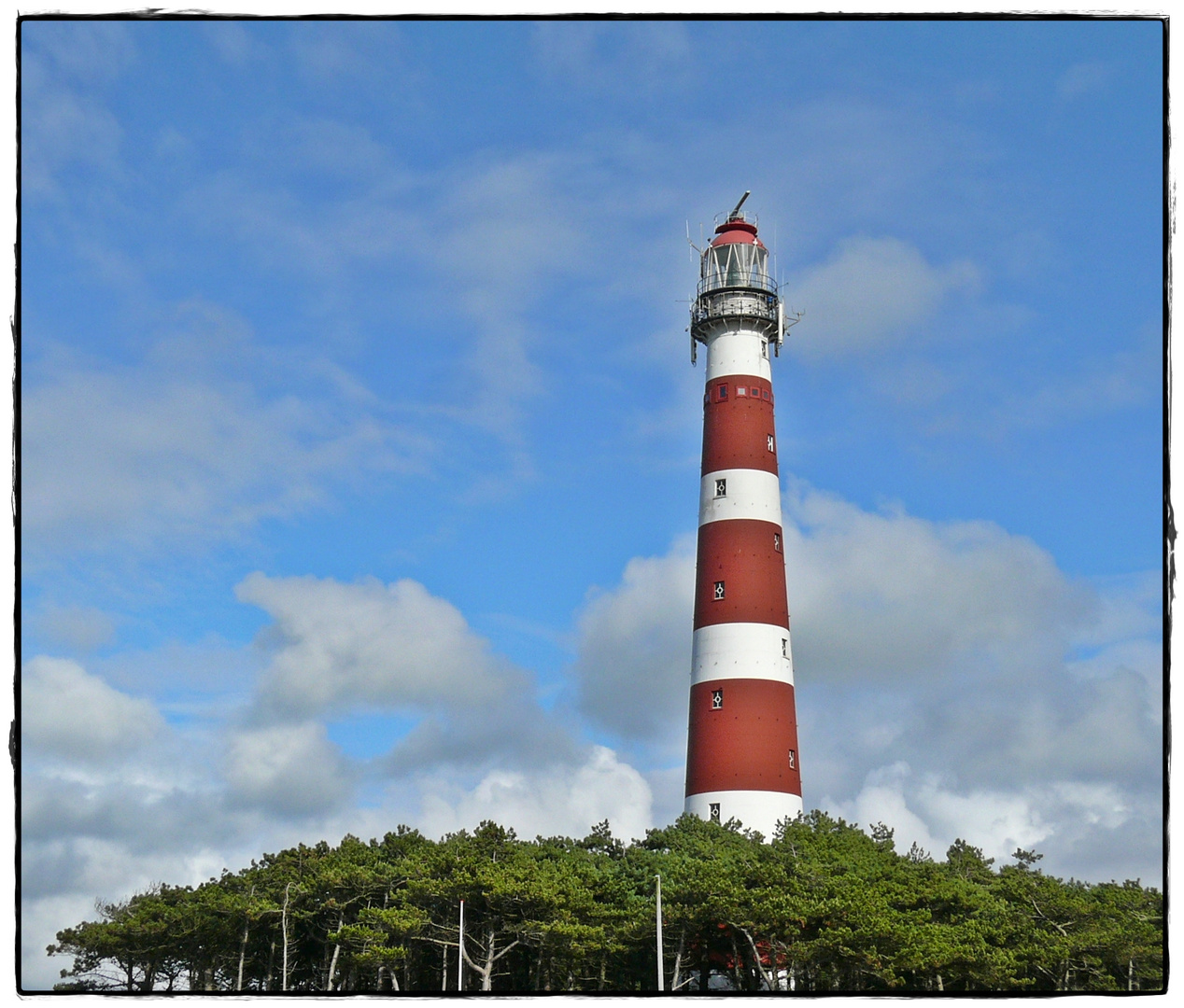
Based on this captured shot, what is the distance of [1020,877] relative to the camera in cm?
5350

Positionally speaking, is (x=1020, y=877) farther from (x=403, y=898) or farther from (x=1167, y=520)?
(x=1167, y=520)

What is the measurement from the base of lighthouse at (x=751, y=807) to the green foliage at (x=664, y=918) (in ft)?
2.37

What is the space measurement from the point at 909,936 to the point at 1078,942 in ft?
28.3

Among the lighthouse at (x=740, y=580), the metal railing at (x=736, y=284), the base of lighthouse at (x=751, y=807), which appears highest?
the metal railing at (x=736, y=284)

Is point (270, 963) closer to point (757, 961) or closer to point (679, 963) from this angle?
point (679, 963)

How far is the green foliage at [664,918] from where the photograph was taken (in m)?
44.7

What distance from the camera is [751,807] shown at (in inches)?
2205

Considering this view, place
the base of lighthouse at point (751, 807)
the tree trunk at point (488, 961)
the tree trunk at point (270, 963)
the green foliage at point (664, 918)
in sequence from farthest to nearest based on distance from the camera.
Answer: the base of lighthouse at point (751, 807) < the tree trunk at point (270, 963) < the tree trunk at point (488, 961) < the green foliage at point (664, 918)

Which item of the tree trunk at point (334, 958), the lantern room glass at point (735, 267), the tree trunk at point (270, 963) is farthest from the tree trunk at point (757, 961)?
the lantern room glass at point (735, 267)

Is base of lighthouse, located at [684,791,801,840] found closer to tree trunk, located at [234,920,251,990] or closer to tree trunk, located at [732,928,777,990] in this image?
tree trunk, located at [732,928,777,990]

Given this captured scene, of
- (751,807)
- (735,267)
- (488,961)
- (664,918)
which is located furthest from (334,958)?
(735,267)

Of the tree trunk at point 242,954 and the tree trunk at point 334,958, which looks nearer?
the tree trunk at point 334,958

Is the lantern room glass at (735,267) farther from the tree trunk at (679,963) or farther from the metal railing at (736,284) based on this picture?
the tree trunk at (679,963)

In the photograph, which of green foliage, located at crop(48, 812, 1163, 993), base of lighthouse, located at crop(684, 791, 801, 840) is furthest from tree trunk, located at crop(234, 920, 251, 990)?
base of lighthouse, located at crop(684, 791, 801, 840)
